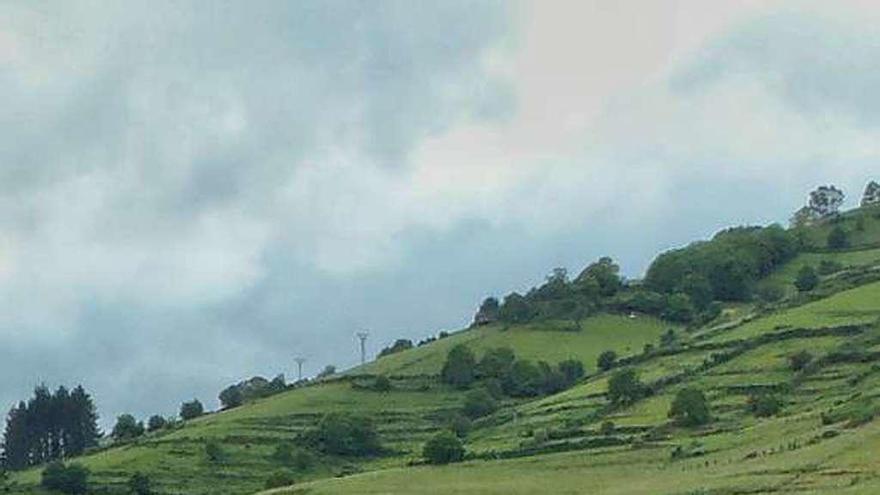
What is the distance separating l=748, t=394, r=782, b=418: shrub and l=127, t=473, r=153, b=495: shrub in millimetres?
60379

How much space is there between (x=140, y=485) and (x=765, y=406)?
63.6 meters

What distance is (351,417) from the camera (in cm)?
18725

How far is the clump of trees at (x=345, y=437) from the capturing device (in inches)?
7136

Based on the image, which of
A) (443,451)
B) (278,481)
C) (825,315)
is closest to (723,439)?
(443,451)

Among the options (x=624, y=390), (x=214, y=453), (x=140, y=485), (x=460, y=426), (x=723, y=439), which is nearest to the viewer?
(x=723, y=439)

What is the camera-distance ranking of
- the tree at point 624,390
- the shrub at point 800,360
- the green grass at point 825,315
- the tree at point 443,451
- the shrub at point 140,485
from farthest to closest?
the green grass at point 825,315
the shrub at point 140,485
the tree at point 624,390
the shrub at point 800,360
the tree at point 443,451

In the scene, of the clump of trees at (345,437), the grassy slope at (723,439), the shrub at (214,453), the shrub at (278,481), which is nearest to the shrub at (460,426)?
the grassy slope at (723,439)

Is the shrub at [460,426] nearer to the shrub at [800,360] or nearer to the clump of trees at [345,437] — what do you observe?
the clump of trees at [345,437]

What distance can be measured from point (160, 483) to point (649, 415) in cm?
5063

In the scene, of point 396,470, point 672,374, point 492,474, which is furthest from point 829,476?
point 672,374

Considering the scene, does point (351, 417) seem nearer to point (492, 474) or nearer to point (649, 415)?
point (649, 415)

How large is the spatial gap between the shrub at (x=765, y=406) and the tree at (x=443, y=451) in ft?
80.8

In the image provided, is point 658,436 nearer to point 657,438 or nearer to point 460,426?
point 657,438

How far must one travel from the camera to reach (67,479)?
552ft
